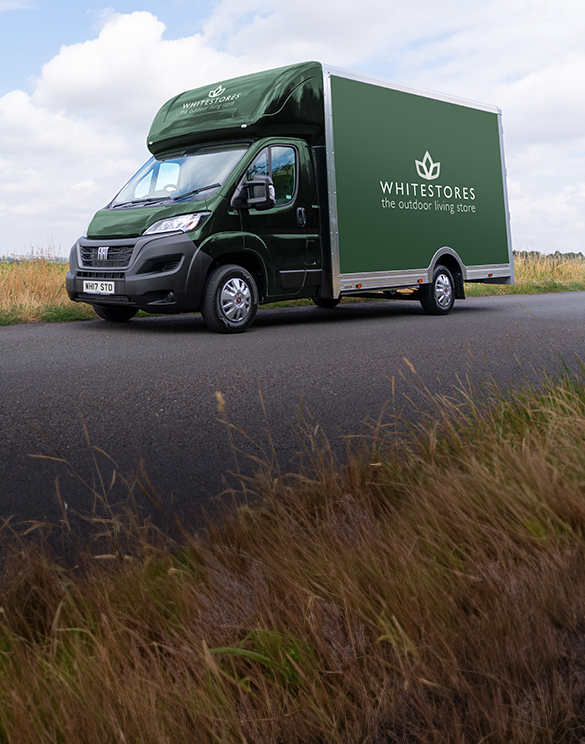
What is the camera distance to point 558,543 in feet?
6.71

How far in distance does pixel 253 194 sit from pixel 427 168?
4.01m

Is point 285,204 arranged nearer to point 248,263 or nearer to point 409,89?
point 248,263

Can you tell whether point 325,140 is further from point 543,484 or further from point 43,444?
point 543,484

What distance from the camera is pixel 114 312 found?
407 inches

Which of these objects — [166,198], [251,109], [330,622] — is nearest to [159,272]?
[166,198]

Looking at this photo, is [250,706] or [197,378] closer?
[250,706]

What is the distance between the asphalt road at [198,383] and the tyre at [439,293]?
182cm

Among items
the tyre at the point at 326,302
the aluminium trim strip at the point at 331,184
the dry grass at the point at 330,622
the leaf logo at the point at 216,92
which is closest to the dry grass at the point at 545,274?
the tyre at the point at 326,302

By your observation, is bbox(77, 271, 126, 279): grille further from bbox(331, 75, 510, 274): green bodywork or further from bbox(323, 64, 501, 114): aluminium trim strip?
bbox(323, 64, 501, 114): aluminium trim strip

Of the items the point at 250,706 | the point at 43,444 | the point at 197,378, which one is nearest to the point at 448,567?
the point at 250,706

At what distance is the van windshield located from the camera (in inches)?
369

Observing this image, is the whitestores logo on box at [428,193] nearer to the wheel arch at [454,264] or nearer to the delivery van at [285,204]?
the delivery van at [285,204]

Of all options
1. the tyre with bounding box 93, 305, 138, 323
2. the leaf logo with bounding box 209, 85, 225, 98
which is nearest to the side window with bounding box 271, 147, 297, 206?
the leaf logo with bounding box 209, 85, 225, 98

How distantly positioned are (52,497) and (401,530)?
1690 millimetres
